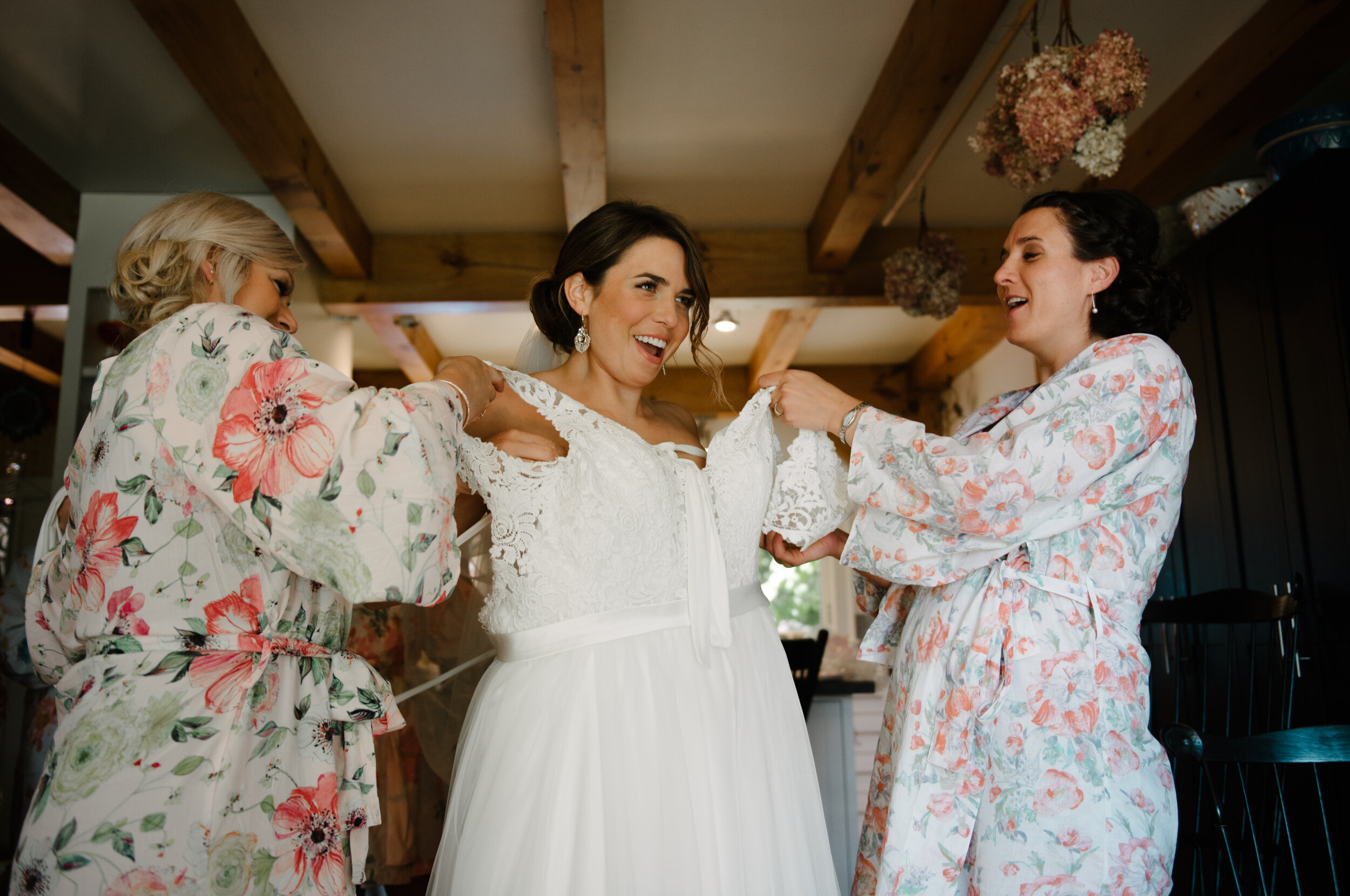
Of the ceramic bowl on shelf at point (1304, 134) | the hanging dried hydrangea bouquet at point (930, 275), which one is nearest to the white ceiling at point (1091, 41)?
the hanging dried hydrangea bouquet at point (930, 275)

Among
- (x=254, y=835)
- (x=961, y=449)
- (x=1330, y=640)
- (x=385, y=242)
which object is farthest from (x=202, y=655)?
(x=385, y=242)

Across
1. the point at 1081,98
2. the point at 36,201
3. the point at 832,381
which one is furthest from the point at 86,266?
the point at 832,381

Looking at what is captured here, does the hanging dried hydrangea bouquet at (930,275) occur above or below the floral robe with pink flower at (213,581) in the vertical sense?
above

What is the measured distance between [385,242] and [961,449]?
3750 millimetres

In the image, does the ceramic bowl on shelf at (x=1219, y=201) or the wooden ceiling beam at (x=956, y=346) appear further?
the wooden ceiling beam at (x=956, y=346)

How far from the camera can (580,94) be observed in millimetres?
2994

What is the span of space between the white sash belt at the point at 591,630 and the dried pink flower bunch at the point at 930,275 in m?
2.67

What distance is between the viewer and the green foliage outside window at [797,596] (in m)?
8.72

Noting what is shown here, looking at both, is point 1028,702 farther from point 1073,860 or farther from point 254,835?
point 254,835

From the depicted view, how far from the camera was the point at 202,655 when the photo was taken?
44.0 inches

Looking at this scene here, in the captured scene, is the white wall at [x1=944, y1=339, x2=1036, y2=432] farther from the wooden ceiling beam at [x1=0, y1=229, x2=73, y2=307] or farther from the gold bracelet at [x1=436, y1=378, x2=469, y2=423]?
the wooden ceiling beam at [x1=0, y1=229, x2=73, y2=307]

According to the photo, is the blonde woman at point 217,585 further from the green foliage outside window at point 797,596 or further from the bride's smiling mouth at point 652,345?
the green foliage outside window at point 797,596

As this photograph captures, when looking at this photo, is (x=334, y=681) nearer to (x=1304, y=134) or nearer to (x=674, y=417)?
(x=674, y=417)

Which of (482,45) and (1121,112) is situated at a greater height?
(482,45)
